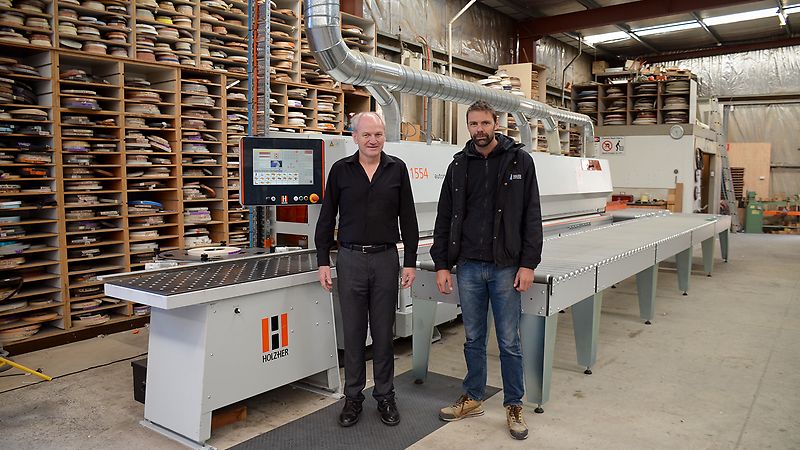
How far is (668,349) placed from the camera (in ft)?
13.4

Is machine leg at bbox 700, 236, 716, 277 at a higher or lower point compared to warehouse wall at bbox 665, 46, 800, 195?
lower

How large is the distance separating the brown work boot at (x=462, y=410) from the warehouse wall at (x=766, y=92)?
11236 millimetres

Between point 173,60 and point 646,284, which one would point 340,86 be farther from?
point 646,284

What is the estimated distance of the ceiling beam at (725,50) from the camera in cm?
1155

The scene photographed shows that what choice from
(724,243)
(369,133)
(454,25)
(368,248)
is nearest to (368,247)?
(368,248)

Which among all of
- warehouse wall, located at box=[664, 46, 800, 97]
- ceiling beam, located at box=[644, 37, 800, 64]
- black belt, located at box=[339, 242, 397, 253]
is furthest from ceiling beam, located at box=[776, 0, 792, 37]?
black belt, located at box=[339, 242, 397, 253]

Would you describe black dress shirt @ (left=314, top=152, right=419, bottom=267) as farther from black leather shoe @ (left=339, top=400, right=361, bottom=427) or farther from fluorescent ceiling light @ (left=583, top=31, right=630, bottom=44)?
fluorescent ceiling light @ (left=583, top=31, right=630, bottom=44)

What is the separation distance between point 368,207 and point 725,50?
11896mm

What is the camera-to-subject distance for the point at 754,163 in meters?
12.1

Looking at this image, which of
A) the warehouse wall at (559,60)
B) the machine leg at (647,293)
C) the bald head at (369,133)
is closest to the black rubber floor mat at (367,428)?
the bald head at (369,133)

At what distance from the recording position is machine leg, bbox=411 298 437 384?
3357mm

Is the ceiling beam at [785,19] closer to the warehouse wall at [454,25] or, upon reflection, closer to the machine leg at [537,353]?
the warehouse wall at [454,25]

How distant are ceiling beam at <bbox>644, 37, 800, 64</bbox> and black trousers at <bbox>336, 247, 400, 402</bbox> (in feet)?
38.6

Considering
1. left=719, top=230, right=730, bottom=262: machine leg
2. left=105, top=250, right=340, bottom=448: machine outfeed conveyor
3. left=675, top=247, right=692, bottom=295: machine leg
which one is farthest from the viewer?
left=719, top=230, right=730, bottom=262: machine leg
